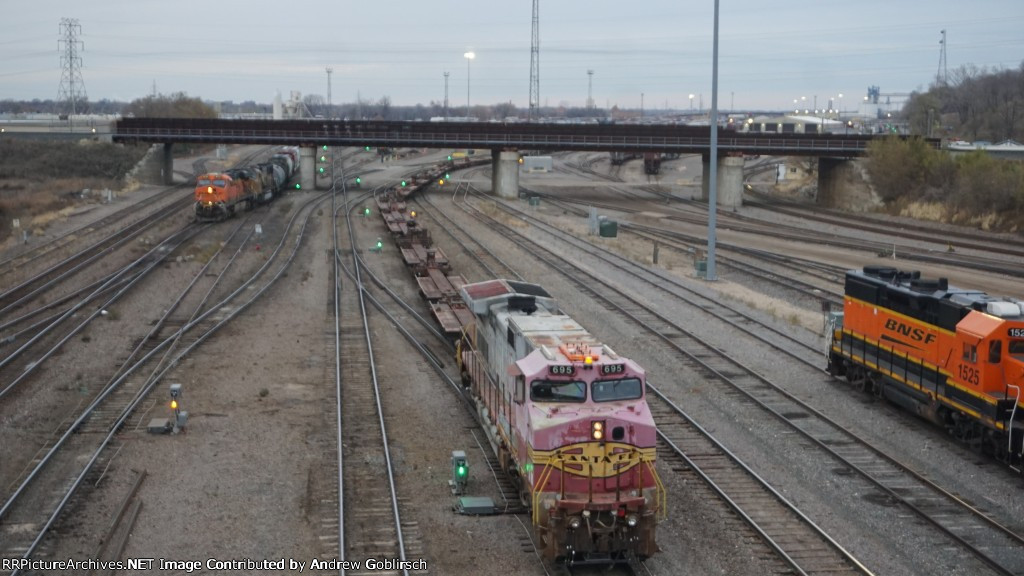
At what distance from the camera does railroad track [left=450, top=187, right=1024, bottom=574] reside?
15898 mm

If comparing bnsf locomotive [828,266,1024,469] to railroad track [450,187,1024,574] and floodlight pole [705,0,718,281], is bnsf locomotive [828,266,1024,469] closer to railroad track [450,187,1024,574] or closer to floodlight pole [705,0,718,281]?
railroad track [450,187,1024,574]

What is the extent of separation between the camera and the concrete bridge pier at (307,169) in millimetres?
83812

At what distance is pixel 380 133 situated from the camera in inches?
3258

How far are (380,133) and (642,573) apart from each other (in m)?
71.3

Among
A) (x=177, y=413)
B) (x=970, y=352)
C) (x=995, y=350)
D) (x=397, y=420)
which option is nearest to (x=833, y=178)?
(x=970, y=352)

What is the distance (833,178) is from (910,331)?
202 ft

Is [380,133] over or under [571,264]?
over

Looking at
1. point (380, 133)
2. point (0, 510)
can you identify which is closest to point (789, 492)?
point (0, 510)

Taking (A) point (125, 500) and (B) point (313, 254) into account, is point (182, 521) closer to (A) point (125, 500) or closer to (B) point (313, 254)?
(A) point (125, 500)

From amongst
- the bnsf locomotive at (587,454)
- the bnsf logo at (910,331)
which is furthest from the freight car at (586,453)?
the bnsf logo at (910,331)

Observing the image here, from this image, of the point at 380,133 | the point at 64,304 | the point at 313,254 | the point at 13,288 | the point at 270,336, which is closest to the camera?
the point at 270,336

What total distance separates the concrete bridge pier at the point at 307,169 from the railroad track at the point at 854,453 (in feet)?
179

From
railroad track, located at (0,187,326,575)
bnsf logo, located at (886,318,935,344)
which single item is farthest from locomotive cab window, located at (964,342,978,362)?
railroad track, located at (0,187,326,575)

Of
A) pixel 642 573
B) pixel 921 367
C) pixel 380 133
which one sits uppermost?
pixel 380 133
